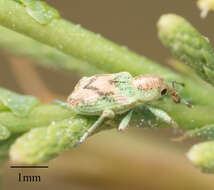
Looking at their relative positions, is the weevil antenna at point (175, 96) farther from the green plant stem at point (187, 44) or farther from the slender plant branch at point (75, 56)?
the green plant stem at point (187, 44)

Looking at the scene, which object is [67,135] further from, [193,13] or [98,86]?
[193,13]

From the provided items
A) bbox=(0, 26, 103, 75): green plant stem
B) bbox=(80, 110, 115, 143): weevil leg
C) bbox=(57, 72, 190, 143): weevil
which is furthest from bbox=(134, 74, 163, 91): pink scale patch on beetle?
bbox=(0, 26, 103, 75): green plant stem

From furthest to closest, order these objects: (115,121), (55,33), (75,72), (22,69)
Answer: (22,69) < (75,72) < (115,121) < (55,33)

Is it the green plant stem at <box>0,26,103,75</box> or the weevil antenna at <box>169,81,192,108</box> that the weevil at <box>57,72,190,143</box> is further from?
A: the green plant stem at <box>0,26,103,75</box>

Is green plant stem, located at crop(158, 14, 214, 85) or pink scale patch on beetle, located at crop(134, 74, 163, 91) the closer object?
green plant stem, located at crop(158, 14, 214, 85)

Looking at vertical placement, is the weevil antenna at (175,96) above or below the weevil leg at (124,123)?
above

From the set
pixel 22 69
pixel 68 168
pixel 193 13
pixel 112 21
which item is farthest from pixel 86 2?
pixel 68 168

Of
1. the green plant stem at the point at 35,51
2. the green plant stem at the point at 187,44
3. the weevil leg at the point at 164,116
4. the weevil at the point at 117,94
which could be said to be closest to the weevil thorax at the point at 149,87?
the weevil at the point at 117,94

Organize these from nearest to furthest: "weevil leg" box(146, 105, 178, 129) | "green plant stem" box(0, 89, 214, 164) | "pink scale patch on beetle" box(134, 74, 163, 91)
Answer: "green plant stem" box(0, 89, 214, 164), "weevil leg" box(146, 105, 178, 129), "pink scale patch on beetle" box(134, 74, 163, 91)
